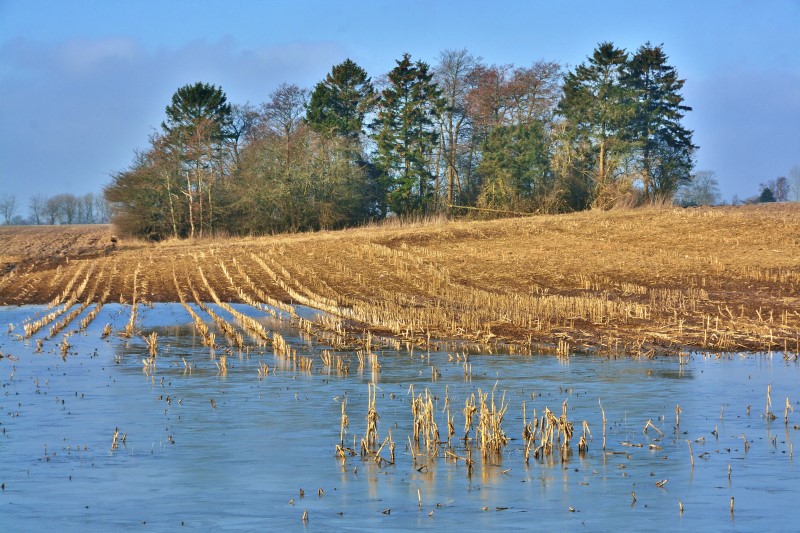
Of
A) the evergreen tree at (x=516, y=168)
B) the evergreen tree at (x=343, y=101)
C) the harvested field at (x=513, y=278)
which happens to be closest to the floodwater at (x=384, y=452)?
the harvested field at (x=513, y=278)

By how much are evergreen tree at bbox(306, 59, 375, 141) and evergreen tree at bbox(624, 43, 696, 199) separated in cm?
1853

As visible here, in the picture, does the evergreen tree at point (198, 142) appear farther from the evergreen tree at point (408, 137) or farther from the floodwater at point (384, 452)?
the floodwater at point (384, 452)

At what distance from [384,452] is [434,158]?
58.9 meters

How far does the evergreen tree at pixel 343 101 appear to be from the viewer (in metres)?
70.8

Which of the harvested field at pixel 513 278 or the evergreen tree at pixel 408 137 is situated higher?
the evergreen tree at pixel 408 137

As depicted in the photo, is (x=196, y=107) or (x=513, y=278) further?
(x=196, y=107)

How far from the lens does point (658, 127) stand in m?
65.8

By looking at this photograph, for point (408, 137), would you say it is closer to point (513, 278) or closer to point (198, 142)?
point (198, 142)

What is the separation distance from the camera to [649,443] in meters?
11.4

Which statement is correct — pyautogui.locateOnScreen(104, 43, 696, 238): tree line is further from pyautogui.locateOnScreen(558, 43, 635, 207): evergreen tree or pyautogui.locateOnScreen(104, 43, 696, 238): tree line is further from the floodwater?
the floodwater

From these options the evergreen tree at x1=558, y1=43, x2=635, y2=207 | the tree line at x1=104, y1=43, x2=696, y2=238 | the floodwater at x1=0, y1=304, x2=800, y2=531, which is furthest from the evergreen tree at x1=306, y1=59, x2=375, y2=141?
the floodwater at x1=0, y1=304, x2=800, y2=531

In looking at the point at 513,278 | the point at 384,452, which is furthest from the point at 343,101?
the point at 384,452

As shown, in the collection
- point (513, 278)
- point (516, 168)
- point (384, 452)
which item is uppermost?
point (516, 168)

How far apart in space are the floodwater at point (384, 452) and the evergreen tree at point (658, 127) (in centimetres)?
4787
